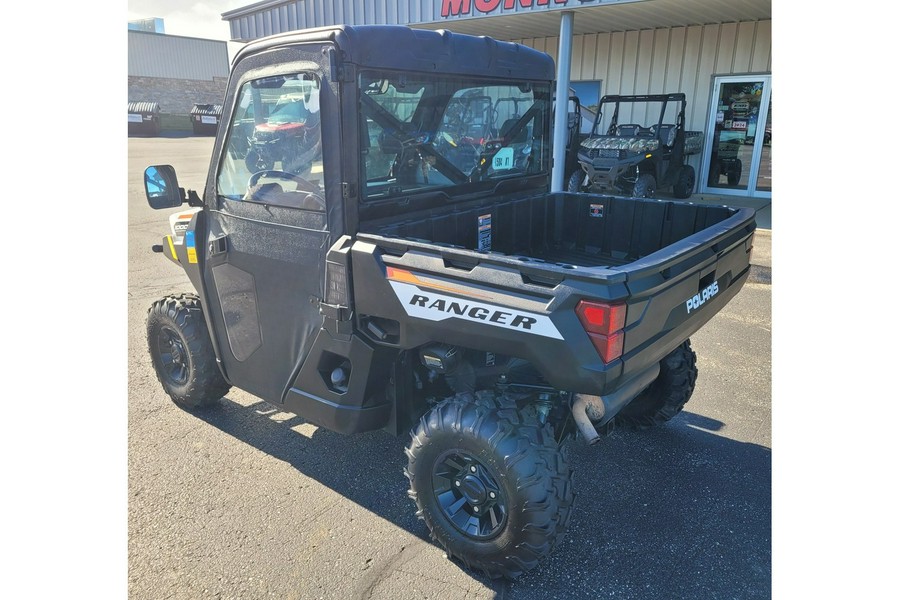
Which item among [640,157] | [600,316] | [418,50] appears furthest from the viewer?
[640,157]

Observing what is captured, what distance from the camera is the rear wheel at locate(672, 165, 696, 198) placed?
11203 mm

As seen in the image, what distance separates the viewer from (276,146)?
111 inches

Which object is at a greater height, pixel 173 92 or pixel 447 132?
pixel 173 92

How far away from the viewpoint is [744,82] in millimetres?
11102

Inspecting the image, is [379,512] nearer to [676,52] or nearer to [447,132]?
[447,132]

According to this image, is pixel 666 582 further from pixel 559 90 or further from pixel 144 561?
pixel 559 90

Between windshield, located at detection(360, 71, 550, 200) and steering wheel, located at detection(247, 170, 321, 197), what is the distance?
9.7 inches

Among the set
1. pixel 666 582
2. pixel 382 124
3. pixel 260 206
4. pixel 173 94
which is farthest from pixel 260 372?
pixel 173 94

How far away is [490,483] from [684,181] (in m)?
10.1

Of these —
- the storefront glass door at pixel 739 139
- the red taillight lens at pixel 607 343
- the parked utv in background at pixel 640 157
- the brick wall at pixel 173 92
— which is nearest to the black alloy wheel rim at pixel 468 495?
the red taillight lens at pixel 607 343

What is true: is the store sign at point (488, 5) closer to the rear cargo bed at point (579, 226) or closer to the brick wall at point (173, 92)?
the rear cargo bed at point (579, 226)

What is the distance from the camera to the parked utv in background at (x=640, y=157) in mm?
10133

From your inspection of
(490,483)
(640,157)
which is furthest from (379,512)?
(640,157)

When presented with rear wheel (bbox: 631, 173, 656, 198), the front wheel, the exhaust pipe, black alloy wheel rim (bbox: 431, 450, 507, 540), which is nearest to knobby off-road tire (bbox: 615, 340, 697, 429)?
the exhaust pipe
